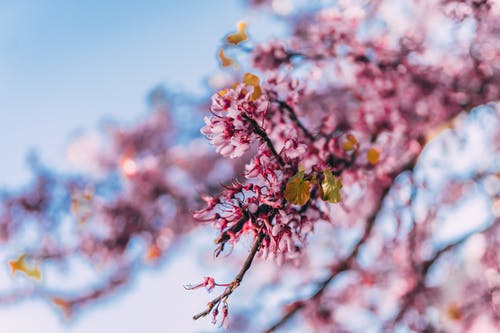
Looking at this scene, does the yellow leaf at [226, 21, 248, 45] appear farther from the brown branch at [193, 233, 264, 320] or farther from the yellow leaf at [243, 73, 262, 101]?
the brown branch at [193, 233, 264, 320]

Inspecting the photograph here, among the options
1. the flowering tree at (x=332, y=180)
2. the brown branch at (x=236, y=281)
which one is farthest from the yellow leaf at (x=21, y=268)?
the brown branch at (x=236, y=281)

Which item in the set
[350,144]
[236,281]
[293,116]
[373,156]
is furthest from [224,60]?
[236,281]

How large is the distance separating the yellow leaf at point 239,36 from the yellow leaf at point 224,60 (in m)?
0.13

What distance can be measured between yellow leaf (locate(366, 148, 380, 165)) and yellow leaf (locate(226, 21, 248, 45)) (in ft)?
3.26

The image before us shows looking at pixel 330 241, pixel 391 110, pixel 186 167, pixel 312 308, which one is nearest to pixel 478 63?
pixel 391 110

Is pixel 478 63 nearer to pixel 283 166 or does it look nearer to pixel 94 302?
pixel 283 166

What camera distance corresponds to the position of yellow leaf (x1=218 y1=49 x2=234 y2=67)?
247 cm

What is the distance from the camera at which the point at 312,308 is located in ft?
15.0

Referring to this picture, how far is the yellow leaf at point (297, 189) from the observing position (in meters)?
1.60

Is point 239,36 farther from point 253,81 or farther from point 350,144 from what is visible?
point 350,144

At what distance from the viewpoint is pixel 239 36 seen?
235 centimetres

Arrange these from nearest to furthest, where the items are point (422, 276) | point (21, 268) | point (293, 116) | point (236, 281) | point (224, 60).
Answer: point (236, 281)
point (293, 116)
point (224, 60)
point (21, 268)
point (422, 276)

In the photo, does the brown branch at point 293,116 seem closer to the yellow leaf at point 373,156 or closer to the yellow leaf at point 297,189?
the yellow leaf at point 373,156

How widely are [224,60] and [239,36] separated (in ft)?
0.64
